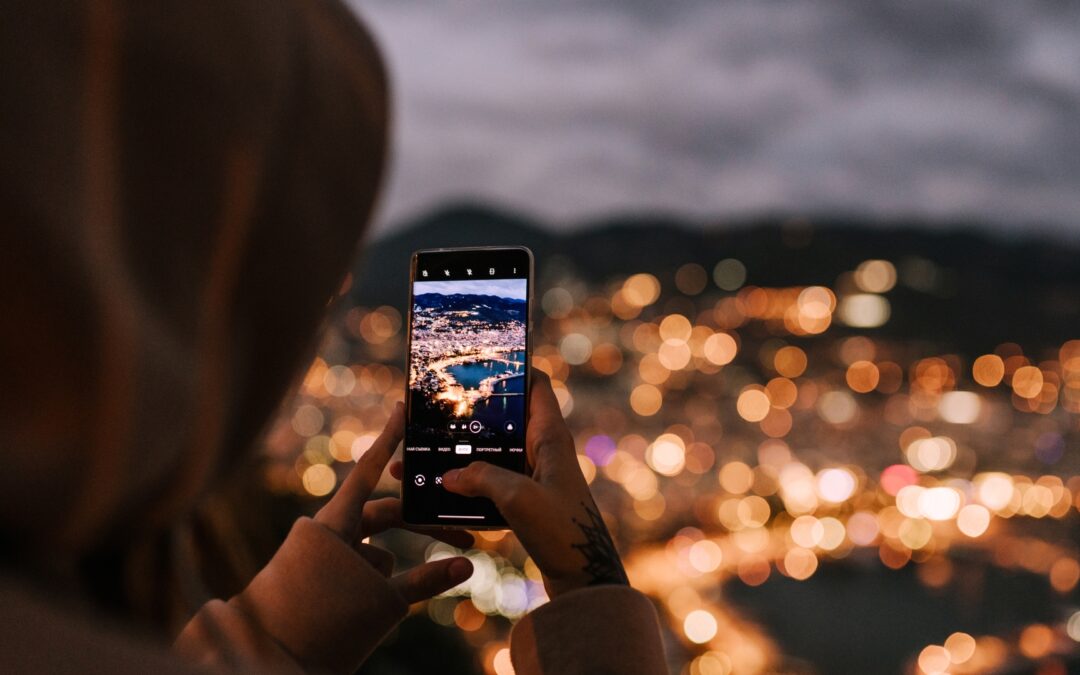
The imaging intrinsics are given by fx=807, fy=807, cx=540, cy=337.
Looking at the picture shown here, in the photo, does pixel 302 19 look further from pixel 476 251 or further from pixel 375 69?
pixel 476 251

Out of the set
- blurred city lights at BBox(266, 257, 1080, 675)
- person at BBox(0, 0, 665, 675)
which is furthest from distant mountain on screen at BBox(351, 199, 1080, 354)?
person at BBox(0, 0, 665, 675)

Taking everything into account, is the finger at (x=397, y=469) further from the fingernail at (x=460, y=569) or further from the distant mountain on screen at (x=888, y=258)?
the distant mountain on screen at (x=888, y=258)

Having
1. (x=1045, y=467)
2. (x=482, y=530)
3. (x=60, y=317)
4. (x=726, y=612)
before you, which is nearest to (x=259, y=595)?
(x=482, y=530)

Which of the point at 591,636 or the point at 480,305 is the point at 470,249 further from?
the point at 591,636

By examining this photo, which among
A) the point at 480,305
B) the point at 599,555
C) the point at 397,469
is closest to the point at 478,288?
the point at 480,305

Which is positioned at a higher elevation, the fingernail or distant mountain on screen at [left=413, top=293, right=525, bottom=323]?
distant mountain on screen at [left=413, top=293, right=525, bottom=323]

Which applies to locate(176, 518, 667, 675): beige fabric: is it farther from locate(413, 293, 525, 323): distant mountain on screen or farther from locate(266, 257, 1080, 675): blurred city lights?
locate(266, 257, 1080, 675): blurred city lights

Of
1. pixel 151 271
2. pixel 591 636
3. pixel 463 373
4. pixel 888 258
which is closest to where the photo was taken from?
pixel 151 271

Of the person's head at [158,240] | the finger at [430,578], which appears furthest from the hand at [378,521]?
the person's head at [158,240]
